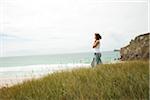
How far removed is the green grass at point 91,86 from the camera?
7309 mm

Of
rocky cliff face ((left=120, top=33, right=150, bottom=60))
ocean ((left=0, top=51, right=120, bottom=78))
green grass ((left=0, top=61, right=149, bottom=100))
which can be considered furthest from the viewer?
rocky cliff face ((left=120, top=33, right=150, bottom=60))

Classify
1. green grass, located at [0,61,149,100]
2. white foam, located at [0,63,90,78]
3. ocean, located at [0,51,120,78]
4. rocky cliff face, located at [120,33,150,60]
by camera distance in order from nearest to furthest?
green grass, located at [0,61,149,100] < white foam, located at [0,63,90,78] < ocean, located at [0,51,120,78] < rocky cliff face, located at [120,33,150,60]

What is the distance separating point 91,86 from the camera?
26.0ft

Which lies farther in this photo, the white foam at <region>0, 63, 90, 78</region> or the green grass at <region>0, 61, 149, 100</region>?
the white foam at <region>0, 63, 90, 78</region>

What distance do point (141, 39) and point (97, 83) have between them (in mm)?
31088

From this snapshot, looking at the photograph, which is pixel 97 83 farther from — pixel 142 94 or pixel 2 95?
pixel 2 95

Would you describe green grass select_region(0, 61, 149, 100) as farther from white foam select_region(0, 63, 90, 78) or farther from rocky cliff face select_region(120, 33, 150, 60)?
rocky cliff face select_region(120, 33, 150, 60)

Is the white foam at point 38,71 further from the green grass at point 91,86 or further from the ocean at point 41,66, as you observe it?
the green grass at point 91,86

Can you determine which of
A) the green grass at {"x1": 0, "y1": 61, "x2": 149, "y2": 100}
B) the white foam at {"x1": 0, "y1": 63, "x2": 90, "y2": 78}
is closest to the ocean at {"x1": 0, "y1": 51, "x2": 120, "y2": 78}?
the white foam at {"x1": 0, "y1": 63, "x2": 90, "y2": 78}

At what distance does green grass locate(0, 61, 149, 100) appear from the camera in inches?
288

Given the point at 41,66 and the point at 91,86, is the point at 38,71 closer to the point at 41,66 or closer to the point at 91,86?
the point at 41,66

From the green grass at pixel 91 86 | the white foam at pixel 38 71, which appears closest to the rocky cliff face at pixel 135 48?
the white foam at pixel 38 71

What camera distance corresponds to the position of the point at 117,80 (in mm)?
8023

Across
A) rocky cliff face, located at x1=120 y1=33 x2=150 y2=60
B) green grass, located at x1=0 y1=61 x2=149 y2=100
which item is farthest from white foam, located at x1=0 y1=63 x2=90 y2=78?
rocky cliff face, located at x1=120 y1=33 x2=150 y2=60
